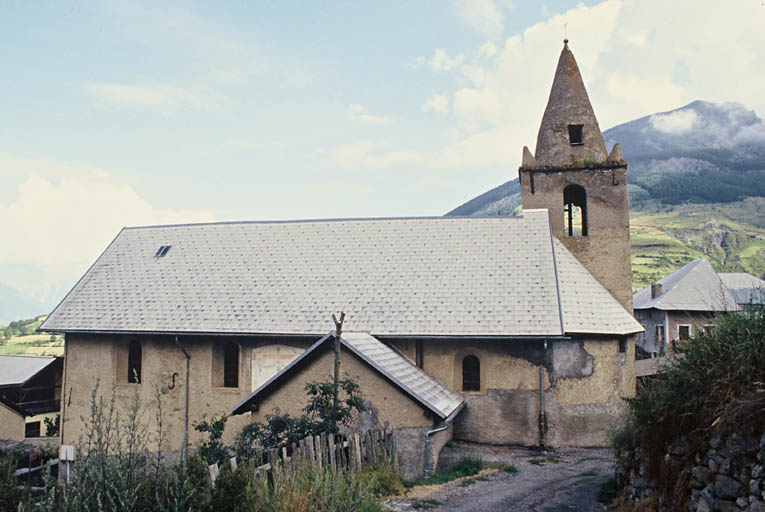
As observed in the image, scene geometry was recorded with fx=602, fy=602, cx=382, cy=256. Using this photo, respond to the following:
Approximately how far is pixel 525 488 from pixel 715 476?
257 inches

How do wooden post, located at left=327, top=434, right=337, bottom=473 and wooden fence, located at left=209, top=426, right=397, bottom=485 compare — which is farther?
wooden post, located at left=327, top=434, right=337, bottom=473

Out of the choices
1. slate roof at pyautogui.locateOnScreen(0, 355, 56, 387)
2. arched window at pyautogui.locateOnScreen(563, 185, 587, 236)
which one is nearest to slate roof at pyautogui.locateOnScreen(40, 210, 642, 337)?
arched window at pyautogui.locateOnScreen(563, 185, 587, 236)

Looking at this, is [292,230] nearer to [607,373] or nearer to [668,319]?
[607,373]

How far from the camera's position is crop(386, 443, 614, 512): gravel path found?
11.7 m

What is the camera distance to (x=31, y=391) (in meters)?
31.8

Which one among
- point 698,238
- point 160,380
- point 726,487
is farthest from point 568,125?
point 698,238

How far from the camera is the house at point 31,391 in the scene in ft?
98.6

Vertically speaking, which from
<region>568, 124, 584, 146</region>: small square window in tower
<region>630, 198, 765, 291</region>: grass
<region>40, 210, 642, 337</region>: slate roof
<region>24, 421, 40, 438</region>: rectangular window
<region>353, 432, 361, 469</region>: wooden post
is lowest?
<region>24, 421, 40, 438</region>: rectangular window

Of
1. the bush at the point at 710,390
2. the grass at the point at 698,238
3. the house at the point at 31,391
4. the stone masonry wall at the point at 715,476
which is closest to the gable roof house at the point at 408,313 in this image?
the bush at the point at 710,390

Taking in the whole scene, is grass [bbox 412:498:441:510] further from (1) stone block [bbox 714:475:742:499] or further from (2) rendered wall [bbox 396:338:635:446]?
(2) rendered wall [bbox 396:338:635:446]

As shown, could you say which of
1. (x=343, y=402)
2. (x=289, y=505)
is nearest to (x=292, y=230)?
(x=343, y=402)

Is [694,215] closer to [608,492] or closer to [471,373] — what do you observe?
[471,373]

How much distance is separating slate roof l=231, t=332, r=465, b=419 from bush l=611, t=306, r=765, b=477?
266 inches

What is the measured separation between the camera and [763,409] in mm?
6980
